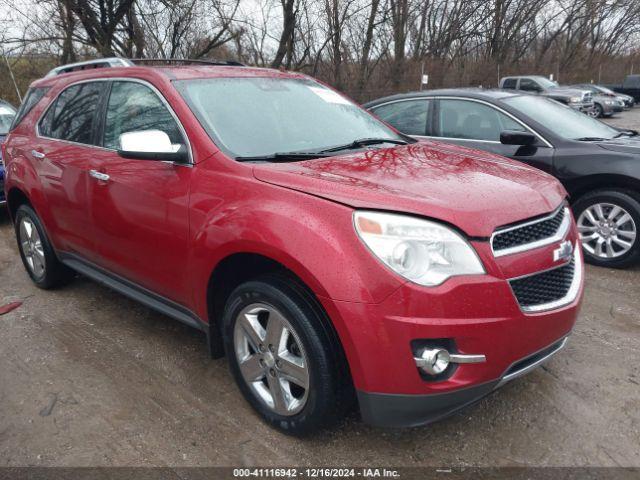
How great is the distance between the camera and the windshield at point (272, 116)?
108 inches

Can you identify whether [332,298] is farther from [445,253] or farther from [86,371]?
[86,371]

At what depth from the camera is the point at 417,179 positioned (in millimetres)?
2318

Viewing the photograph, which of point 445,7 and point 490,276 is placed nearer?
point 490,276

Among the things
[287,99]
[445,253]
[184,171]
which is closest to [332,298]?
[445,253]

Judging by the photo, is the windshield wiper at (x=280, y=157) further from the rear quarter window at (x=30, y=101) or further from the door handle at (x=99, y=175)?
the rear quarter window at (x=30, y=101)

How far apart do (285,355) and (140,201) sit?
4.14 ft

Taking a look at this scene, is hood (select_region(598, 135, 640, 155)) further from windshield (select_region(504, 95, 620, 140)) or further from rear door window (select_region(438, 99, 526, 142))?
rear door window (select_region(438, 99, 526, 142))

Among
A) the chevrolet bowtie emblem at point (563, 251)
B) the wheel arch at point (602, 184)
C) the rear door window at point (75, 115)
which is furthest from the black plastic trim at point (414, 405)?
the wheel arch at point (602, 184)

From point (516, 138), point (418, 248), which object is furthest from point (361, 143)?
point (516, 138)

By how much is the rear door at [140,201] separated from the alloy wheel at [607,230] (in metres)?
3.75

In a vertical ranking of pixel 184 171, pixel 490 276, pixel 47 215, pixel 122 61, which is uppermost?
pixel 122 61

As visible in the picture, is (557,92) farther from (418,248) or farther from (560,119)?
(418,248)

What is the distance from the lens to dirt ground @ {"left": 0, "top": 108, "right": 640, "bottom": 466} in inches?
93.0

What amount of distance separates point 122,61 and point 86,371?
217 centimetres
